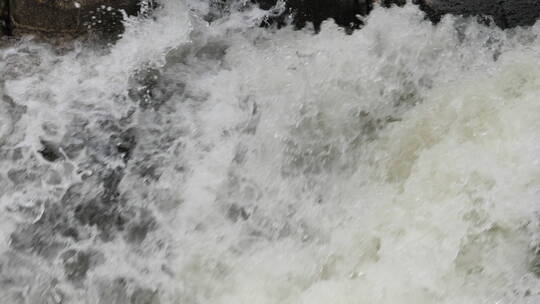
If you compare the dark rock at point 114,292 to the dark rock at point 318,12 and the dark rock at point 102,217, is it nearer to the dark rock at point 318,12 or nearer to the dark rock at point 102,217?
the dark rock at point 102,217

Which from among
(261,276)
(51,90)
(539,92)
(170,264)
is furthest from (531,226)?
(51,90)

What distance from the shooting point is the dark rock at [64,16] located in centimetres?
367

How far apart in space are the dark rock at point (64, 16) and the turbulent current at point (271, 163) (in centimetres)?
10

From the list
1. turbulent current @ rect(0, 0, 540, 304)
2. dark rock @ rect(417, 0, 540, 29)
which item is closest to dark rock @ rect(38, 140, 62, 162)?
turbulent current @ rect(0, 0, 540, 304)

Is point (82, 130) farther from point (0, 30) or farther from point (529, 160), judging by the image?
point (529, 160)

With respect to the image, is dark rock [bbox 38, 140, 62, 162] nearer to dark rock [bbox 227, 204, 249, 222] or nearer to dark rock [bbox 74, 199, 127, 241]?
dark rock [bbox 74, 199, 127, 241]

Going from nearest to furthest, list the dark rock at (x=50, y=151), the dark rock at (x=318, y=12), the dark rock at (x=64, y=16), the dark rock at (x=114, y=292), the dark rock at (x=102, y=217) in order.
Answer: the dark rock at (x=114, y=292)
the dark rock at (x=102, y=217)
the dark rock at (x=50, y=151)
the dark rock at (x=64, y=16)
the dark rock at (x=318, y=12)

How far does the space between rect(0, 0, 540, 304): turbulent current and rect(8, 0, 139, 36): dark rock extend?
96 millimetres

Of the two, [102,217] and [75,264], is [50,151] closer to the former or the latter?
[102,217]

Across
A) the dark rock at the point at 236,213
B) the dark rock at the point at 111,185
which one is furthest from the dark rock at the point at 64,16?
the dark rock at the point at 236,213

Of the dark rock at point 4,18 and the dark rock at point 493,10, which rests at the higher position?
the dark rock at point 493,10

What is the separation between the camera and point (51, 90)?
141 inches

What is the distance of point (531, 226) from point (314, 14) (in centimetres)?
186

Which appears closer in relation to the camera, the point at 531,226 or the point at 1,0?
the point at 531,226
